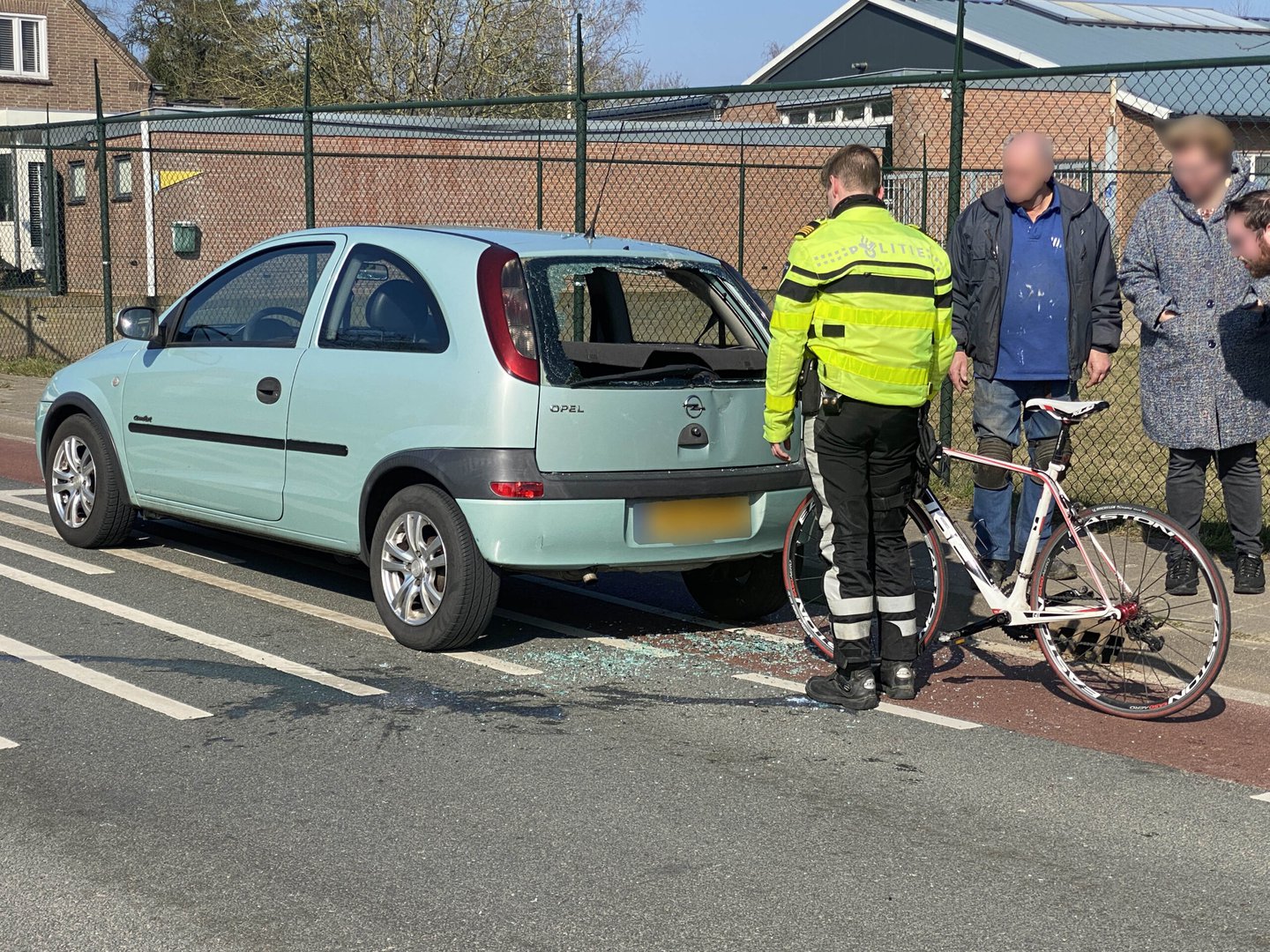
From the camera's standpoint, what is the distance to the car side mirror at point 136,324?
7.59m

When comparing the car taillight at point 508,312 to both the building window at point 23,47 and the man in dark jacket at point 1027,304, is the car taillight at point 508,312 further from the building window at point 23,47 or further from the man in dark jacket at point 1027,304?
the building window at point 23,47

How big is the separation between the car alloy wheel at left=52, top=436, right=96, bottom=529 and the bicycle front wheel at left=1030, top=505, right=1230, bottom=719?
16.0 ft

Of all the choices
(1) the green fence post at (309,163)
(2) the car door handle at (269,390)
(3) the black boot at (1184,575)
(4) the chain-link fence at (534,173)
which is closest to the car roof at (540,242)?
(2) the car door handle at (269,390)

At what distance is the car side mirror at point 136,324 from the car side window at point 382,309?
4.56 ft

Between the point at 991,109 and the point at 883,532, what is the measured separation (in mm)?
27389

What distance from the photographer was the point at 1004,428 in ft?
22.8

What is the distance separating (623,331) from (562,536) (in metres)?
1.22

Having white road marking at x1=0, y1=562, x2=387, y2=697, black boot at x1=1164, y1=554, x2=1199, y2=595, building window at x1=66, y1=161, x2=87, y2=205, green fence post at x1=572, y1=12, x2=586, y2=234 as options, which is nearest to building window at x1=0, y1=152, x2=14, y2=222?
building window at x1=66, y1=161, x2=87, y2=205

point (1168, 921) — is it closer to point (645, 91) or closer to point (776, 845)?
point (776, 845)

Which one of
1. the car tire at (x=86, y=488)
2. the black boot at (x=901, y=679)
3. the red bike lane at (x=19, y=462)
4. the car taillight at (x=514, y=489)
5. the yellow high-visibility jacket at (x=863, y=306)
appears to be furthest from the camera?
the red bike lane at (x=19, y=462)

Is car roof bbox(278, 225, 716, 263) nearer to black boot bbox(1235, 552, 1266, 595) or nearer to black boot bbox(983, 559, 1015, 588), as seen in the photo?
black boot bbox(983, 559, 1015, 588)

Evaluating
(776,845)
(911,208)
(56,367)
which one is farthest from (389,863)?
(911,208)

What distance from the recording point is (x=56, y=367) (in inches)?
685

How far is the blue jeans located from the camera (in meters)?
6.91
